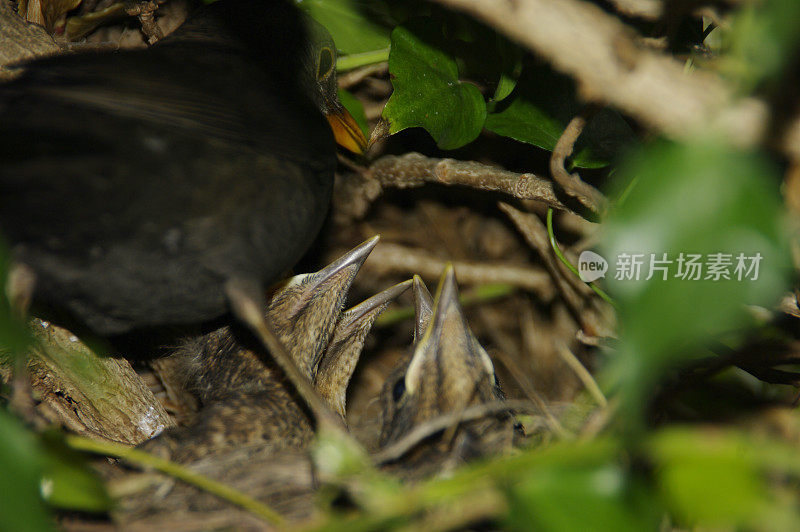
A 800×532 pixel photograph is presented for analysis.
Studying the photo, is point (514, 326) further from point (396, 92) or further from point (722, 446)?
point (722, 446)

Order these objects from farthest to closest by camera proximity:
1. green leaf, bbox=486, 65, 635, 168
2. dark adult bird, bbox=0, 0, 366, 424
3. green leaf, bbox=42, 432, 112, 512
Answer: green leaf, bbox=486, 65, 635, 168 → dark adult bird, bbox=0, 0, 366, 424 → green leaf, bbox=42, 432, 112, 512

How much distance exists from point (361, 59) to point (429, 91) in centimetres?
39

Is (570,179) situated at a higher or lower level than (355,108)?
higher

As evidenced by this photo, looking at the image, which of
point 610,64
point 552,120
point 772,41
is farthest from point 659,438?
point 552,120

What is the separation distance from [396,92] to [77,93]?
33.3 inches

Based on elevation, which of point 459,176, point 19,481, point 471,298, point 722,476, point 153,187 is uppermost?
point 722,476

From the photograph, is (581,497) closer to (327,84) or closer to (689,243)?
(689,243)

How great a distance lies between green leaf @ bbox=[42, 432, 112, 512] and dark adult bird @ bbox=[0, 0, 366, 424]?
1.46 feet

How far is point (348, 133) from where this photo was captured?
85.0 inches

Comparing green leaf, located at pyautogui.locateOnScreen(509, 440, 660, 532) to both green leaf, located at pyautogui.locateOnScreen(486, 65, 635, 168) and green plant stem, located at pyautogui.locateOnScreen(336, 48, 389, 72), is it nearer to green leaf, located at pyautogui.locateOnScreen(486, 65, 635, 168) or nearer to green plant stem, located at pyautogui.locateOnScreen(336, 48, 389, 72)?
green leaf, located at pyautogui.locateOnScreen(486, 65, 635, 168)

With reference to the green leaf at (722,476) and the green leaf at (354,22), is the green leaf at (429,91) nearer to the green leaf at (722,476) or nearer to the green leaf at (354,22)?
the green leaf at (354,22)

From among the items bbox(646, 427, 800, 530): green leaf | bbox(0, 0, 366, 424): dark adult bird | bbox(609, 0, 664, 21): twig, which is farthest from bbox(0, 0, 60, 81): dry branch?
bbox(646, 427, 800, 530): green leaf

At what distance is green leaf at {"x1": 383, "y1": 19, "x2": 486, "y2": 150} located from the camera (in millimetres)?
1814

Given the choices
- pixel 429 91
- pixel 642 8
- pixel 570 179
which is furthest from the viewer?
pixel 429 91
